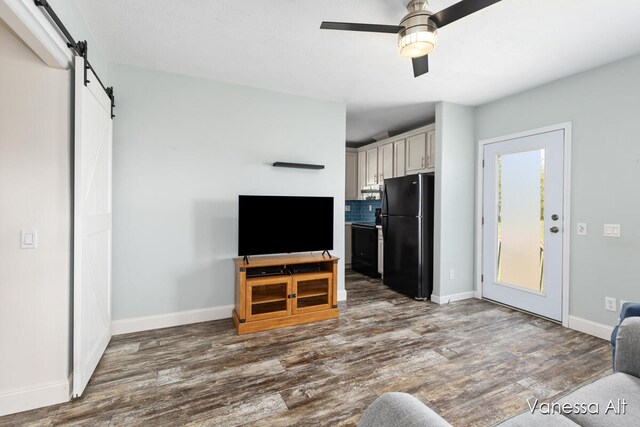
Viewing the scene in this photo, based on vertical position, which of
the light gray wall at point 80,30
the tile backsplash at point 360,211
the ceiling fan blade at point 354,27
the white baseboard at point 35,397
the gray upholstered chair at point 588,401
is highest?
the light gray wall at point 80,30

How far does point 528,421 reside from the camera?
0.97m

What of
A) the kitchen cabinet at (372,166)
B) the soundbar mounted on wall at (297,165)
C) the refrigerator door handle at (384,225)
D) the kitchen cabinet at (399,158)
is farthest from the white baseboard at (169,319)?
the kitchen cabinet at (372,166)

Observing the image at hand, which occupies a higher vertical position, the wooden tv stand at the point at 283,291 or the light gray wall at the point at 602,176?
the light gray wall at the point at 602,176

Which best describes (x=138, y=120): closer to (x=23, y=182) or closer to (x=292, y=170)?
(x=23, y=182)

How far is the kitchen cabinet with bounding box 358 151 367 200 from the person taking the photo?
5.86 metres

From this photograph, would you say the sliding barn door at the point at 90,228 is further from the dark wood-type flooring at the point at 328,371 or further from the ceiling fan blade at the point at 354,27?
the ceiling fan blade at the point at 354,27

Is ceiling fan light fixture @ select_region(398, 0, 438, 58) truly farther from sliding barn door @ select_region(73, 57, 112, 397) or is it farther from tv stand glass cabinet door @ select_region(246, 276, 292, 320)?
tv stand glass cabinet door @ select_region(246, 276, 292, 320)

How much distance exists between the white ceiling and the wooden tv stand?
1.97 metres

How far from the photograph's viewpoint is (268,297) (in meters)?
3.16

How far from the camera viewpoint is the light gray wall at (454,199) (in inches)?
154

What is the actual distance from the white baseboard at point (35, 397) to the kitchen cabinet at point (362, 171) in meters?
5.01

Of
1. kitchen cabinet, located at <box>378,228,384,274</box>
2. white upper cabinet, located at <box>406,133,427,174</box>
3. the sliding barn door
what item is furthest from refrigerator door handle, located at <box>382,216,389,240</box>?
the sliding barn door

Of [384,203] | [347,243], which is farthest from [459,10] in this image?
[347,243]

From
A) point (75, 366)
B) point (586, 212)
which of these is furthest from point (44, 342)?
point (586, 212)
